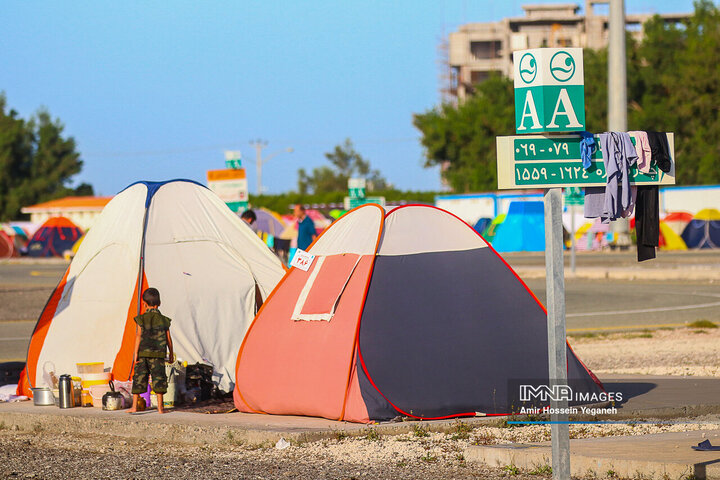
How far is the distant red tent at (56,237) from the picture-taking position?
58375 millimetres

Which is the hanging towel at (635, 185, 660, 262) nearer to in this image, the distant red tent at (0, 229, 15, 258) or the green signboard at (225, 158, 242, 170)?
the green signboard at (225, 158, 242, 170)

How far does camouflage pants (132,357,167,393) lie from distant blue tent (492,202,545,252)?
4302cm

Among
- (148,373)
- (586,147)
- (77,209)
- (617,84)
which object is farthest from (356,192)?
(77,209)

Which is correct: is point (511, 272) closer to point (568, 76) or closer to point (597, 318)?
point (568, 76)

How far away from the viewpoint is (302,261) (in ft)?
33.3

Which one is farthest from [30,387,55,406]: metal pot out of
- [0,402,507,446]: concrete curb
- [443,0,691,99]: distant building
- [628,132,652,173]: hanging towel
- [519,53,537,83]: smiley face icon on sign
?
[443,0,691,99]: distant building

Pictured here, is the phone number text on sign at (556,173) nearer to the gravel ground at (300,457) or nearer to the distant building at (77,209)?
the gravel ground at (300,457)

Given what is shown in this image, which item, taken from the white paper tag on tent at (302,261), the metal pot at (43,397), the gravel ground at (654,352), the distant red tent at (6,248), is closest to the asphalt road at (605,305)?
the gravel ground at (654,352)

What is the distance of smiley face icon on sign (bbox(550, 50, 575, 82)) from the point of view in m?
6.12

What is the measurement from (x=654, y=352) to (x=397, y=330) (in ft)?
22.5

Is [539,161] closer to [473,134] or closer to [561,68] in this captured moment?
[561,68]

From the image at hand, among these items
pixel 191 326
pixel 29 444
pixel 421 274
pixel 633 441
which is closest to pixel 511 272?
pixel 421 274

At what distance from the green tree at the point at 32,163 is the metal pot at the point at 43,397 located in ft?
290

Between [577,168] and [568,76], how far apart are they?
22.3 inches
